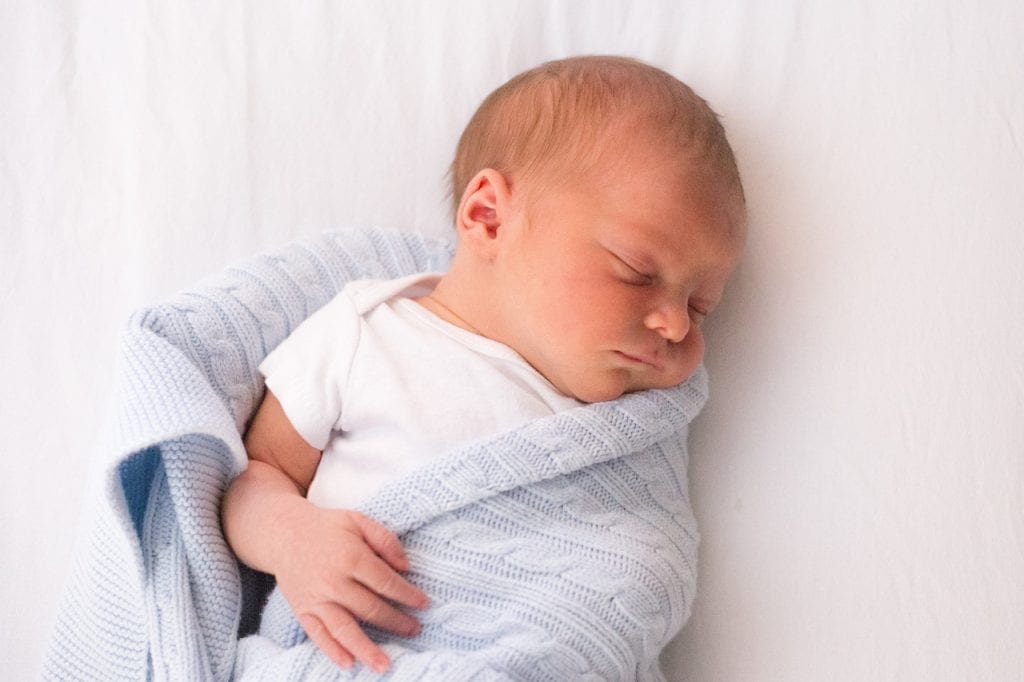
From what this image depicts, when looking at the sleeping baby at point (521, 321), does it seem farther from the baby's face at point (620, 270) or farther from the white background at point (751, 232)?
the white background at point (751, 232)

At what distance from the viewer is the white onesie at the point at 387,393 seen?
1063 mm

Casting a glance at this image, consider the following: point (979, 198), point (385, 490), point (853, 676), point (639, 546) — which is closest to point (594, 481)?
point (639, 546)

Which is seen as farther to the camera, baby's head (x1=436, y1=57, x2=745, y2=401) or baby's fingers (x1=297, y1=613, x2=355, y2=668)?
baby's head (x1=436, y1=57, x2=745, y2=401)

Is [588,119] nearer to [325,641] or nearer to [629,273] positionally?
[629,273]

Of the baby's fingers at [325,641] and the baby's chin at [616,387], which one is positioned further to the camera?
the baby's chin at [616,387]

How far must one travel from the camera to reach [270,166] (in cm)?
132

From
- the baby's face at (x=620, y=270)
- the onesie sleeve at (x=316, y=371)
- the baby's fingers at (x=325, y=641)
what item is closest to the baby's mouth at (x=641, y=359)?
the baby's face at (x=620, y=270)

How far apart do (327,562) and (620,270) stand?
41 centimetres

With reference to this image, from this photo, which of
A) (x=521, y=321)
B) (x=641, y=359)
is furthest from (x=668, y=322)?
(x=521, y=321)

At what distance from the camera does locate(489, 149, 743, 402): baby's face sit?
1.04 meters

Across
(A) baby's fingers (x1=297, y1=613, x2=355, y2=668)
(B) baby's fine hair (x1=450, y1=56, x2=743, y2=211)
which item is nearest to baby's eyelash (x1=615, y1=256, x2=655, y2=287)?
(B) baby's fine hair (x1=450, y1=56, x2=743, y2=211)

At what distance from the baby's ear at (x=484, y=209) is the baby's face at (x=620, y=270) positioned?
4 centimetres

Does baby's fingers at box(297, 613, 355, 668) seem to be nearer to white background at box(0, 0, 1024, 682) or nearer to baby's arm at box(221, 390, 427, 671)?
baby's arm at box(221, 390, 427, 671)

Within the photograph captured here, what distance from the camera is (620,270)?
1.04m
